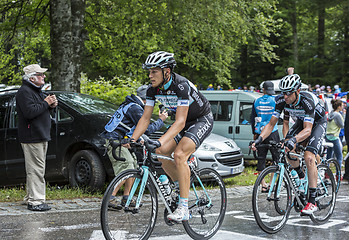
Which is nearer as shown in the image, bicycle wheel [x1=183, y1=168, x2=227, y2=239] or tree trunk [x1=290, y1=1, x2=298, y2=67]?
bicycle wheel [x1=183, y1=168, x2=227, y2=239]

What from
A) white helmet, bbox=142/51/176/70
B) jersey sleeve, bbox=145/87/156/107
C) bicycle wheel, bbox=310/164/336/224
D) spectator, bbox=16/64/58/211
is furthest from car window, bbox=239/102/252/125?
white helmet, bbox=142/51/176/70

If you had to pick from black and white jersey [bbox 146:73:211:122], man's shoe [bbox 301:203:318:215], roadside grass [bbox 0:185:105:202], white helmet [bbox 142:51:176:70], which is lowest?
roadside grass [bbox 0:185:105:202]

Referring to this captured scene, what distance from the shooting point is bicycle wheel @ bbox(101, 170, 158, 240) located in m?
4.78

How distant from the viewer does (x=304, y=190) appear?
696 centimetres

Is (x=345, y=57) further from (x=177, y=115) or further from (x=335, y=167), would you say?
(x=177, y=115)

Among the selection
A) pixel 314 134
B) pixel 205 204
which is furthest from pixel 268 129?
pixel 205 204

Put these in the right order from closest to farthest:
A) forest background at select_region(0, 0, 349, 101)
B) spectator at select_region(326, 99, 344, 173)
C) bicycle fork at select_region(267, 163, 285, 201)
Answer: bicycle fork at select_region(267, 163, 285, 201) → forest background at select_region(0, 0, 349, 101) → spectator at select_region(326, 99, 344, 173)

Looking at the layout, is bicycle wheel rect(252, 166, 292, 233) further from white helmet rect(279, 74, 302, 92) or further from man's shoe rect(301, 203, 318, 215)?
white helmet rect(279, 74, 302, 92)

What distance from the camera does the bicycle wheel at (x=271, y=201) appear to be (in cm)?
615

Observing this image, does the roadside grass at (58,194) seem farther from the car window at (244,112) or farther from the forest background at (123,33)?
the car window at (244,112)

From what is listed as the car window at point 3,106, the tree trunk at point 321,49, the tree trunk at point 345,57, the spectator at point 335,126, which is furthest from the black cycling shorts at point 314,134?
the tree trunk at point 321,49

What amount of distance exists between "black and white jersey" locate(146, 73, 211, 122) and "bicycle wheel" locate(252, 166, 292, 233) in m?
1.16

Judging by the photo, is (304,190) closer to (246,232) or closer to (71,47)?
(246,232)

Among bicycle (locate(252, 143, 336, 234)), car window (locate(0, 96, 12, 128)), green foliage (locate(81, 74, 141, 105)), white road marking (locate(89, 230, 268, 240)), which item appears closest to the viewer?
white road marking (locate(89, 230, 268, 240))
